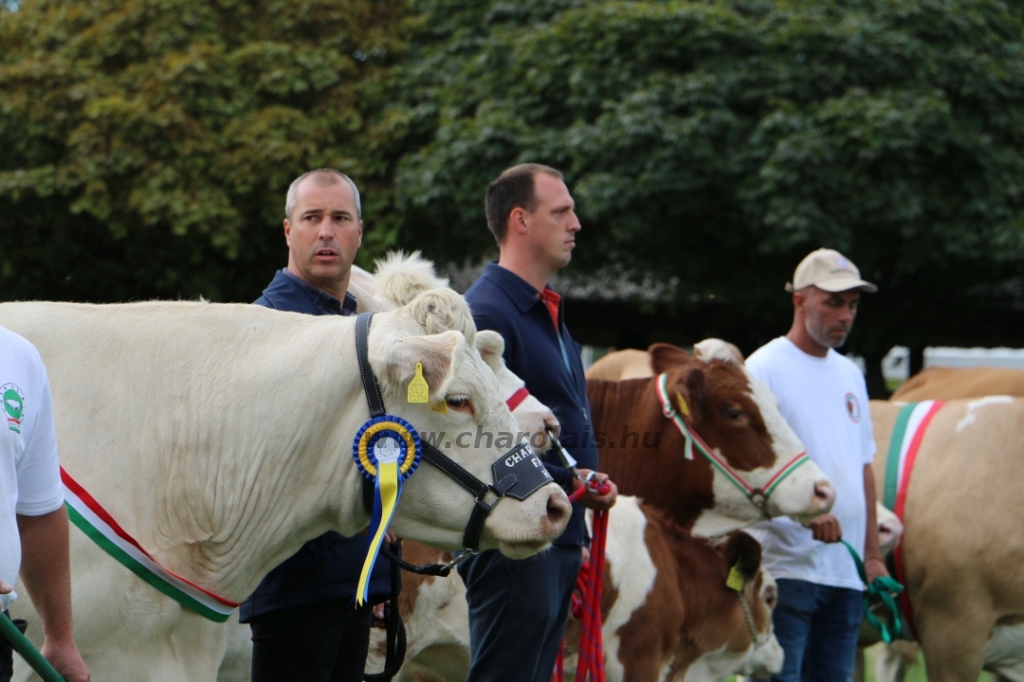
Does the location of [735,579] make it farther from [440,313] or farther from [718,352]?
[440,313]

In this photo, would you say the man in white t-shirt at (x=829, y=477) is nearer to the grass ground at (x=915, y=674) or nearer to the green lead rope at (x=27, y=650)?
the grass ground at (x=915, y=674)

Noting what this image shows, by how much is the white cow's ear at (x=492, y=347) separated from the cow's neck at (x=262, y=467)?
60 cm

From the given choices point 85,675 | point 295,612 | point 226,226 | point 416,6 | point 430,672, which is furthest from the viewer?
point 416,6

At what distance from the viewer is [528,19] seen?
14445 millimetres

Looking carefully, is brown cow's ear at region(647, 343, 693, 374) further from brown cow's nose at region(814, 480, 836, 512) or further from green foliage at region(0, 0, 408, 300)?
green foliage at region(0, 0, 408, 300)

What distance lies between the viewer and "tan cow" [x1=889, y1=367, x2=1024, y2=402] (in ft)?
25.2

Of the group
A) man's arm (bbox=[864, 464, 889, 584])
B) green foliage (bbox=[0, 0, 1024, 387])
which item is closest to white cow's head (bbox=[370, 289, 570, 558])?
man's arm (bbox=[864, 464, 889, 584])

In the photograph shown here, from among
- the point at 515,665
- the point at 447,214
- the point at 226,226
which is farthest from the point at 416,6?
the point at 515,665

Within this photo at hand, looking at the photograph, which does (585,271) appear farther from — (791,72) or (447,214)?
(791,72)

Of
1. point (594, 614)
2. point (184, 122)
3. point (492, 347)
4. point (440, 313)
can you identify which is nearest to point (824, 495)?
point (594, 614)

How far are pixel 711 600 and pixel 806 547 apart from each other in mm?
514

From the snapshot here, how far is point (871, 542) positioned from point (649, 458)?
1093 millimetres

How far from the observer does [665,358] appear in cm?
557

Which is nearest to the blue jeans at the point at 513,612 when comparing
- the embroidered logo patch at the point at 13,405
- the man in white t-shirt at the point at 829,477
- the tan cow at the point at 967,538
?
the man in white t-shirt at the point at 829,477
